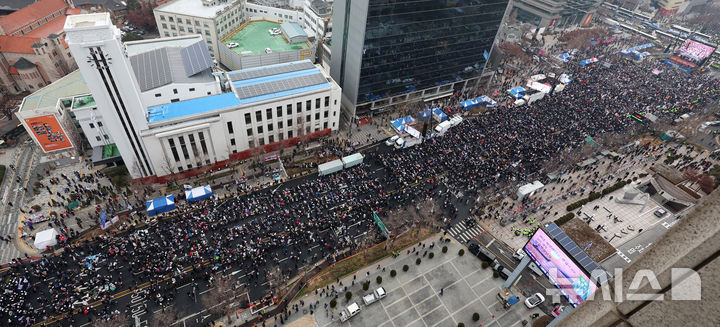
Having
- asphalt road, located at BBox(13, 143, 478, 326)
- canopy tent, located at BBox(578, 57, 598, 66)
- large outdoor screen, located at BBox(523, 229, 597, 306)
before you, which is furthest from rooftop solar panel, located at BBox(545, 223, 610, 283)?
canopy tent, located at BBox(578, 57, 598, 66)

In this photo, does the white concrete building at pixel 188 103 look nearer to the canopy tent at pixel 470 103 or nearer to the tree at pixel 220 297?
the tree at pixel 220 297

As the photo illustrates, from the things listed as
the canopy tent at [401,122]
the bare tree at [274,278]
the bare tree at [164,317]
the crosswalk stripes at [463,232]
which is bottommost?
the bare tree at [164,317]

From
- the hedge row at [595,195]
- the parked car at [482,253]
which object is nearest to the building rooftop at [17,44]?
the parked car at [482,253]

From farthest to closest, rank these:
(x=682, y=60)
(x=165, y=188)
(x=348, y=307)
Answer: (x=682, y=60) → (x=165, y=188) → (x=348, y=307)

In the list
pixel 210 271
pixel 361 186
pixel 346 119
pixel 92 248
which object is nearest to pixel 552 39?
pixel 346 119

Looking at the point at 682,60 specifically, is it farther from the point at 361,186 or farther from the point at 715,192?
the point at 715,192

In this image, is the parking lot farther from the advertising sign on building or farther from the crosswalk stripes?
the advertising sign on building
